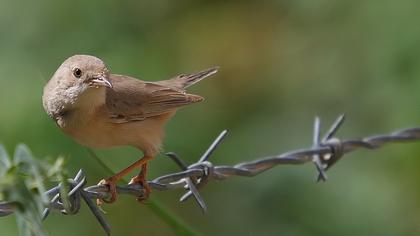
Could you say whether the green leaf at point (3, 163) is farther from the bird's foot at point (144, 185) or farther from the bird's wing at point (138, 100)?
the bird's wing at point (138, 100)

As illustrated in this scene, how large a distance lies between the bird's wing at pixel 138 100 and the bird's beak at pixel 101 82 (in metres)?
0.13

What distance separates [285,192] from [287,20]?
2463mm

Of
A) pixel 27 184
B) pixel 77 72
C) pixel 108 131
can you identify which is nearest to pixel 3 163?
pixel 27 184

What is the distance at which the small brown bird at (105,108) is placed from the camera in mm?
4664

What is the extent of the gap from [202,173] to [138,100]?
1.10 metres

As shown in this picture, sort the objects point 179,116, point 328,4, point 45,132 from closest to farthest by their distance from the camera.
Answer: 1. point 45,132
2. point 179,116
3. point 328,4

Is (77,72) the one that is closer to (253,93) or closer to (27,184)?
(27,184)

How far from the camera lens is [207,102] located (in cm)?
841

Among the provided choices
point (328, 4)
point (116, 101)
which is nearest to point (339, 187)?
point (328, 4)

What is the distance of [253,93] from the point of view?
8.80 meters

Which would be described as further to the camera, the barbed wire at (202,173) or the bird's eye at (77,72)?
the bird's eye at (77,72)

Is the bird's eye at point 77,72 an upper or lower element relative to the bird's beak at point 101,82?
upper

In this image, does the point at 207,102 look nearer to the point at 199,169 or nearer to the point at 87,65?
the point at 87,65

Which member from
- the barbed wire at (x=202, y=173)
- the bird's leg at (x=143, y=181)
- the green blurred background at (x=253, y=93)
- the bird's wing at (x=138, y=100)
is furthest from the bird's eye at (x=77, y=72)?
the green blurred background at (x=253, y=93)
